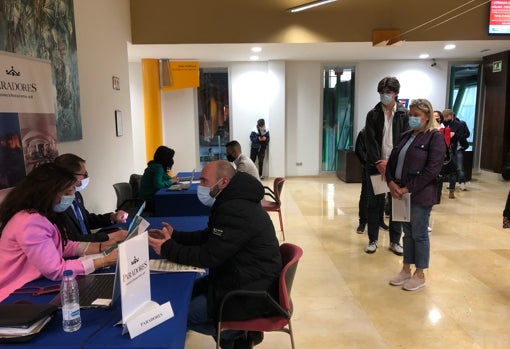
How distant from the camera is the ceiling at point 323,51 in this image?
23.0 ft

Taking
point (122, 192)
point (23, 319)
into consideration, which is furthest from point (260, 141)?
point (23, 319)

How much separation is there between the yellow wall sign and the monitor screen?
18.6 ft

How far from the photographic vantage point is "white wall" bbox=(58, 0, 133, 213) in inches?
161

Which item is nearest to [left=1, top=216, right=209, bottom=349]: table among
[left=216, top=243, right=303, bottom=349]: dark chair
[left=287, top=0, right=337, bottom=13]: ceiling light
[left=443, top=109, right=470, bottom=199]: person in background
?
[left=216, top=243, right=303, bottom=349]: dark chair

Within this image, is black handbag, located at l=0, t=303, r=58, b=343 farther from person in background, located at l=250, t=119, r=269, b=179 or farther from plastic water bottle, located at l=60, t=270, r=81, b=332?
person in background, located at l=250, t=119, r=269, b=179

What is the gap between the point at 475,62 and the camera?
929 centimetres

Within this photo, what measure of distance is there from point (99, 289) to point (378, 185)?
3.08 meters

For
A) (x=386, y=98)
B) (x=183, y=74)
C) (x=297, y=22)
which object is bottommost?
(x=386, y=98)

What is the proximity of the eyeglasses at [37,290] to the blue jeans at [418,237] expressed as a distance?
105 inches

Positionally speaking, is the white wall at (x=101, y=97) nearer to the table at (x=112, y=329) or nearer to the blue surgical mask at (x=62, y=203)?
the blue surgical mask at (x=62, y=203)

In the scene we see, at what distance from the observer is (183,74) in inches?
340

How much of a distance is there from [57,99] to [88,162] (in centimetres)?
101

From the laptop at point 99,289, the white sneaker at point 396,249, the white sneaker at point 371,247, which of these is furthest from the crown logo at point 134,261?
the white sneaker at point 396,249

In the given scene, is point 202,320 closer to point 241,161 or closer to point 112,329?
point 112,329
